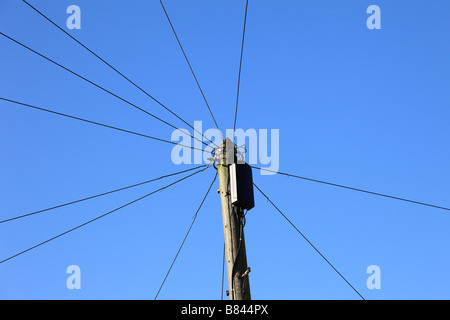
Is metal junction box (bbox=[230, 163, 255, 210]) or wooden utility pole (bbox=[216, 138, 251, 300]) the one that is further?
metal junction box (bbox=[230, 163, 255, 210])

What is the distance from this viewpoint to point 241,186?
21.9ft

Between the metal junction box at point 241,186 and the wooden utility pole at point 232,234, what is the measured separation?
5.0 inches

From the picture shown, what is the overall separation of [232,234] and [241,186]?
656 mm

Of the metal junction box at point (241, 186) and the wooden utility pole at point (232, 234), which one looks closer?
the wooden utility pole at point (232, 234)

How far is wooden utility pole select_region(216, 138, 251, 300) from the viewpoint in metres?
6.23

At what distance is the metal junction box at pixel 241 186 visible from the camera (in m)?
6.57

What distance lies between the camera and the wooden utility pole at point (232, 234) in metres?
6.23

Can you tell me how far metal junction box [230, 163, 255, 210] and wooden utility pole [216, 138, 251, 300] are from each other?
0.42 ft
